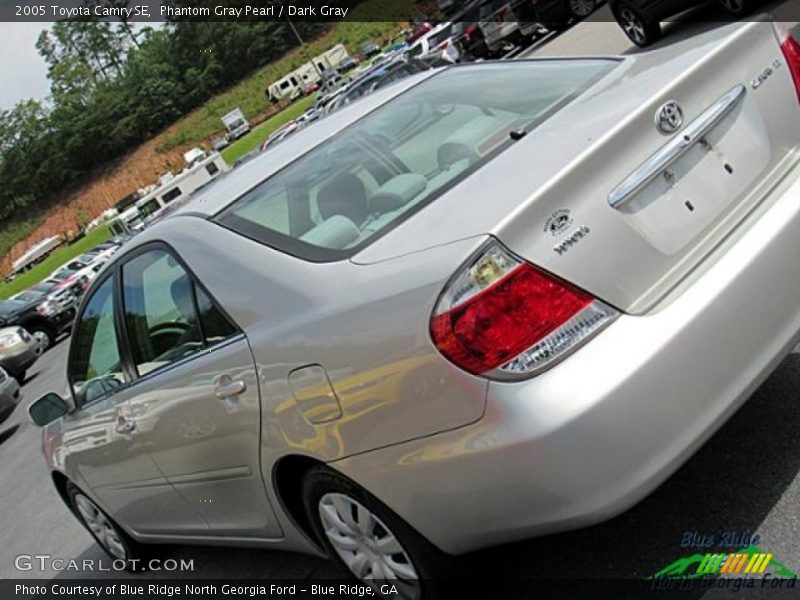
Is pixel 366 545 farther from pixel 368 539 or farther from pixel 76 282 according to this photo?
pixel 76 282

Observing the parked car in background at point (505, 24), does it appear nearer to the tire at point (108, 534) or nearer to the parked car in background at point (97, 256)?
the parked car in background at point (97, 256)

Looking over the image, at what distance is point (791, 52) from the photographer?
9.26 feet

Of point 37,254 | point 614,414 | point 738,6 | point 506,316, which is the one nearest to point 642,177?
point 506,316

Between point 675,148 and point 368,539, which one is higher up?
point 675,148

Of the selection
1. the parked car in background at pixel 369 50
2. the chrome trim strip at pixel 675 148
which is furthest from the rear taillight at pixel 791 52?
the parked car in background at pixel 369 50

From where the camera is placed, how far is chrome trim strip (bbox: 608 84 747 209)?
2342 mm

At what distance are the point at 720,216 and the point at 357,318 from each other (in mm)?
1085

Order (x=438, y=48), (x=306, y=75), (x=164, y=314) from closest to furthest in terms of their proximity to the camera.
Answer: (x=164, y=314) < (x=438, y=48) < (x=306, y=75)

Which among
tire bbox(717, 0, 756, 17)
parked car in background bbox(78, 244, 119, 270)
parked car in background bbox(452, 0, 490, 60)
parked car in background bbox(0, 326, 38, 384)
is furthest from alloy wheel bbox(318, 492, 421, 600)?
parked car in background bbox(78, 244, 119, 270)

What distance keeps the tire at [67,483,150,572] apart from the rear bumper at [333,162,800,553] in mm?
2683

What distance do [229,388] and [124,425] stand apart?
3.44 ft

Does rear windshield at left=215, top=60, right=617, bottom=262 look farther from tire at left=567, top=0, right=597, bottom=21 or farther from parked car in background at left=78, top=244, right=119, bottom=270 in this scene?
parked car in background at left=78, top=244, right=119, bottom=270

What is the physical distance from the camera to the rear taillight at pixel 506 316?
2182 millimetres

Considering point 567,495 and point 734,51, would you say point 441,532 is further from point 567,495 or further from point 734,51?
point 734,51
